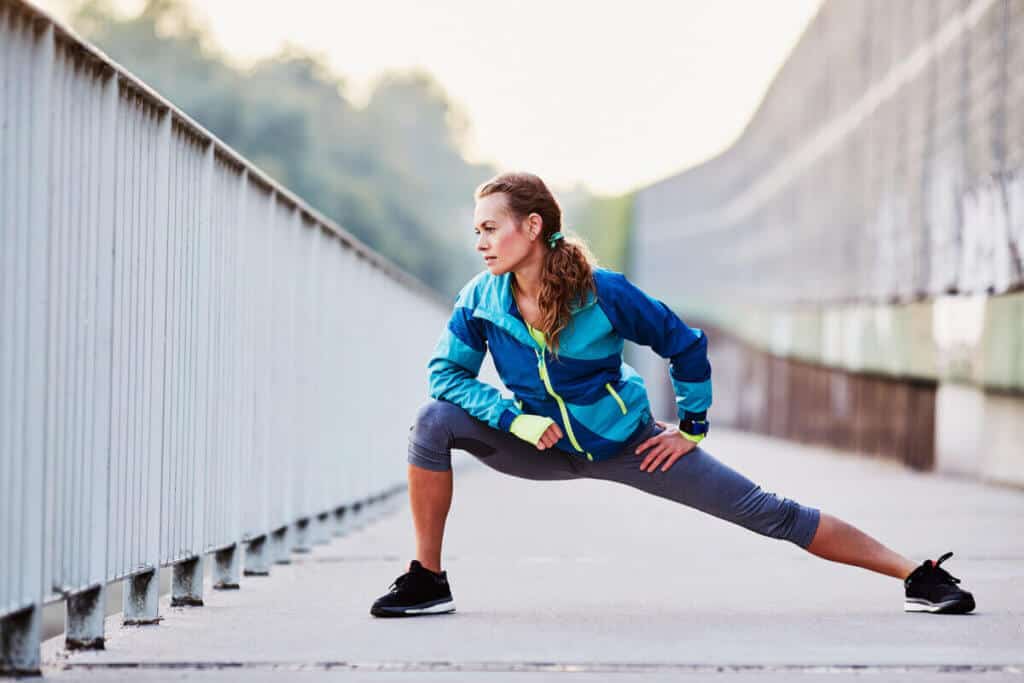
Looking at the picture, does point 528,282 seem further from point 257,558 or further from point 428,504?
point 257,558

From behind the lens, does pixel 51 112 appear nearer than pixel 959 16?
Yes

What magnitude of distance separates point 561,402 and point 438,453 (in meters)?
0.43

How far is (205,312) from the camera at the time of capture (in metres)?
6.73

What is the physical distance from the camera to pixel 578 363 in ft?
19.6

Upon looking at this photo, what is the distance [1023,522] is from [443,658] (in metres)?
6.72

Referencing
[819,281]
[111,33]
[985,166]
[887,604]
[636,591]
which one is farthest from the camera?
[111,33]

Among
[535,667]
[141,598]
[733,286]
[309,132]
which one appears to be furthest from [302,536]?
[309,132]

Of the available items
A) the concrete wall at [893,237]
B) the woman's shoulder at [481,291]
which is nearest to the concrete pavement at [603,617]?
the woman's shoulder at [481,291]

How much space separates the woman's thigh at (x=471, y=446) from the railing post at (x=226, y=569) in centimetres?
134

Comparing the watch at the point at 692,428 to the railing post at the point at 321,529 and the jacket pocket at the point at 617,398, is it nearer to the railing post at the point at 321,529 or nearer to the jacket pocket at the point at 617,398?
the jacket pocket at the point at 617,398

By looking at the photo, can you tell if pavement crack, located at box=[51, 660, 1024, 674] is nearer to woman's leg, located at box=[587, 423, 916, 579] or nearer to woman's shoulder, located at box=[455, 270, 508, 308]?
woman's leg, located at box=[587, 423, 916, 579]

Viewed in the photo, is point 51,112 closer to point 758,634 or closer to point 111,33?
point 758,634

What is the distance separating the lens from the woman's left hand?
6.05 metres

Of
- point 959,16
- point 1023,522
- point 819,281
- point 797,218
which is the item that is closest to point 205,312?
point 1023,522
